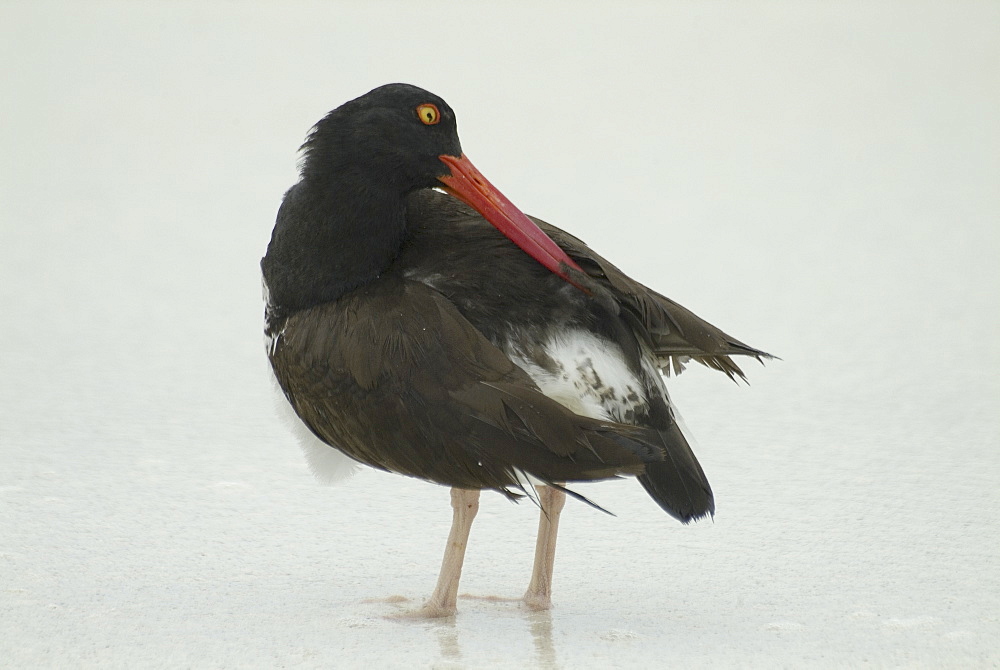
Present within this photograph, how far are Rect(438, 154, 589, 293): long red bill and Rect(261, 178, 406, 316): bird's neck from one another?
156 mm

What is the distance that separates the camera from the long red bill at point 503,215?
10.0 ft

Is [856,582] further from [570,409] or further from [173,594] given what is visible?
[173,594]

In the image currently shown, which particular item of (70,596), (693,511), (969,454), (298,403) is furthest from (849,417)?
(70,596)

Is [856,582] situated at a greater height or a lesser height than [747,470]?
lesser

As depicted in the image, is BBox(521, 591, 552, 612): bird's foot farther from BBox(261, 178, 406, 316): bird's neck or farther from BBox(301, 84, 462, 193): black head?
BBox(301, 84, 462, 193): black head

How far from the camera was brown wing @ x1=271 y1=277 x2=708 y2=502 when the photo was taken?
8.82 feet

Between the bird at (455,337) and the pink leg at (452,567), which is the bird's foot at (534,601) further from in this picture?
the pink leg at (452,567)

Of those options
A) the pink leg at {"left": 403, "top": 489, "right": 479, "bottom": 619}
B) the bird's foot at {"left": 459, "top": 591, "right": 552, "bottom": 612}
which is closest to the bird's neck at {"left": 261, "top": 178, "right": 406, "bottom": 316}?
the pink leg at {"left": 403, "top": 489, "right": 479, "bottom": 619}

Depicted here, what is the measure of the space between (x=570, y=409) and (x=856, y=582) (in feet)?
3.19

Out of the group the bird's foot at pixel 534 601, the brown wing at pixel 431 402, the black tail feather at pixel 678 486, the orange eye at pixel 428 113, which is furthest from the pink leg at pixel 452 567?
the orange eye at pixel 428 113

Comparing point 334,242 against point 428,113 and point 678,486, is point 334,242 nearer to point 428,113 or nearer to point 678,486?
point 428,113

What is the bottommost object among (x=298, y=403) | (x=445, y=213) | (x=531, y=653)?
(x=531, y=653)

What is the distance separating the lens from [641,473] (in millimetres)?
2707

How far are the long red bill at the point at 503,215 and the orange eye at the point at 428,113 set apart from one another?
0.09 m
